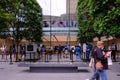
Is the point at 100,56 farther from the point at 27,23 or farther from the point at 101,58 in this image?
the point at 27,23

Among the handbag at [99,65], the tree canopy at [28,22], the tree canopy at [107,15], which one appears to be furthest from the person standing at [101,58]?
the tree canopy at [28,22]

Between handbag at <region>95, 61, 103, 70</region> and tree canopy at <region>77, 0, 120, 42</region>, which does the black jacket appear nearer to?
handbag at <region>95, 61, 103, 70</region>

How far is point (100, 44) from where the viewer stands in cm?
1339

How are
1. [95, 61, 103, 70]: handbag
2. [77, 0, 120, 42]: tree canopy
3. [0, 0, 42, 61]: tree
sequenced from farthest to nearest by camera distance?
[0, 0, 42, 61]: tree, [77, 0, 120, 42]: tree canopy, [95, 61, 103, 70]: handbag

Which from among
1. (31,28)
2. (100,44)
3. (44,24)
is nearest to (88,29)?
(31,28)

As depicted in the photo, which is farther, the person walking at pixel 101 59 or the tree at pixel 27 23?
the tree at pixel 27 23

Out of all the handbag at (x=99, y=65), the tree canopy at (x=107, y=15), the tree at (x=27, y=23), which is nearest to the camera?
the handbag at (x=99, y=65)

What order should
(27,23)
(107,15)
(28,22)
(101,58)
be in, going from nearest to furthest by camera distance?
(101,58) < (107,15) < (27,23) < (28,22)

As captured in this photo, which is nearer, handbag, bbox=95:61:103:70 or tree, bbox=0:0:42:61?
handbag, bbox=95:61:103:70

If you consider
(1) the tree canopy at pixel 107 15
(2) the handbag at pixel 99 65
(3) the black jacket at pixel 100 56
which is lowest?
(2) the handbag at pixel 99 65

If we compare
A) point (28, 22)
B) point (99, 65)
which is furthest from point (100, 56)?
point (28, 22)

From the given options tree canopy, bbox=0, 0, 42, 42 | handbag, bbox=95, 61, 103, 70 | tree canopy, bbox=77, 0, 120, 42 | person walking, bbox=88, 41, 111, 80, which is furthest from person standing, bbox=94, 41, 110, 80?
tree canopy, bbox=0, 0, 42, 42

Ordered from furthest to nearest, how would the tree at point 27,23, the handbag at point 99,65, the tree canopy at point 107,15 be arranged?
the tree at point 27,23 → the tree canopy at point 107,15 → the handbag at point 99,65

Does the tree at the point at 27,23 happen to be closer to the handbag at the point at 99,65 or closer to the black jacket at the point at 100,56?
the black jacket at the point at 100,56
